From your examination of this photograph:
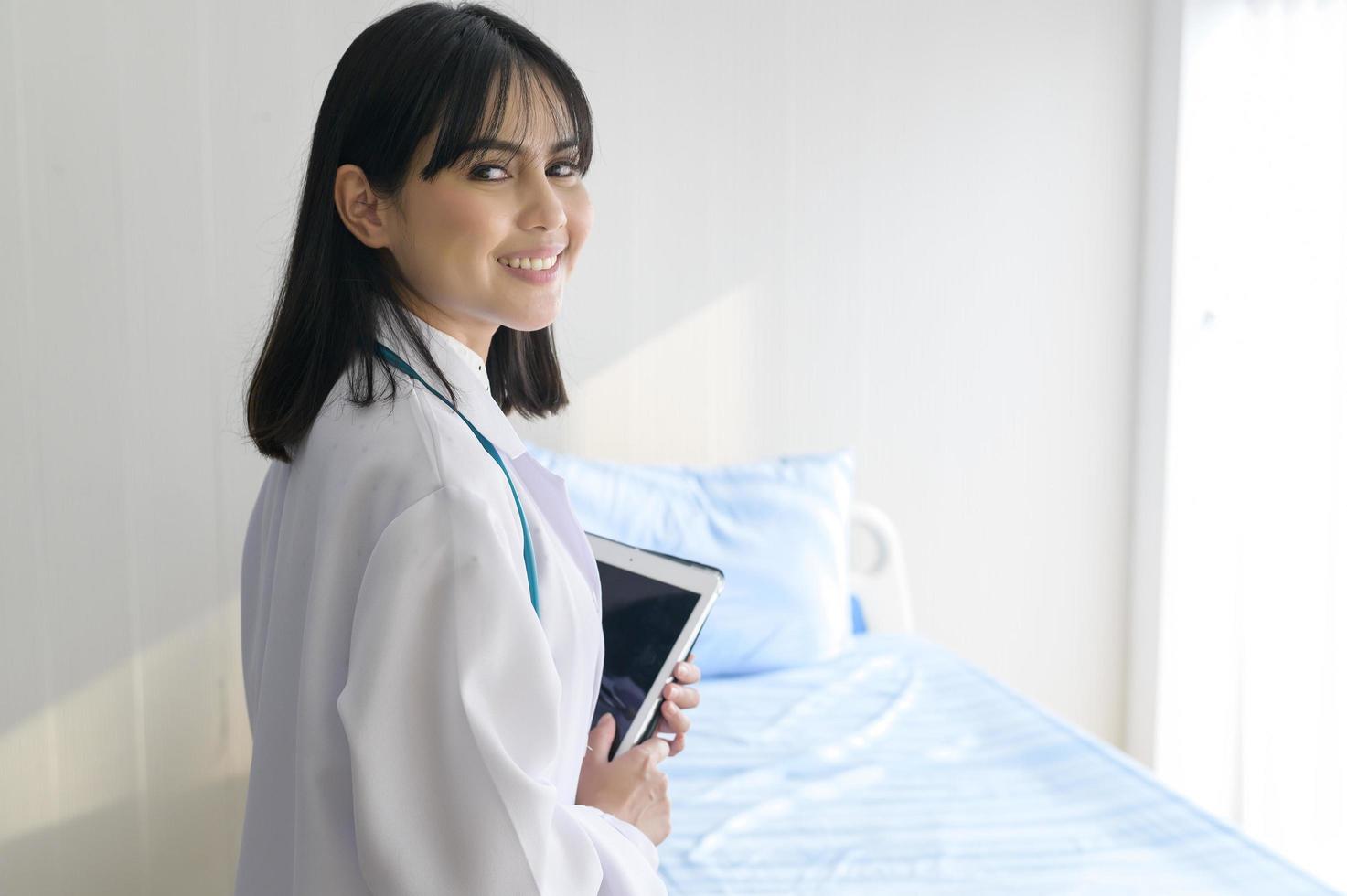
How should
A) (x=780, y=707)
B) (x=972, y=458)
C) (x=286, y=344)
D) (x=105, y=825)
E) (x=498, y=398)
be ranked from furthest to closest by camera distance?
(x=972, y=458), (x=105, y=825), (x=780, y=707), (x=498, y=398), (x=286, y=344)

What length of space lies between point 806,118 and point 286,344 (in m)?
1.64

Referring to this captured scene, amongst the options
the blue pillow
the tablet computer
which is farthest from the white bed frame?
the tablet computer

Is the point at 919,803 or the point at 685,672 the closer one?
the point at 685,672

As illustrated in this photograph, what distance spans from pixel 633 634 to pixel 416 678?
432mm

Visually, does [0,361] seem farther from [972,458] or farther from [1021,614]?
[1021,614]

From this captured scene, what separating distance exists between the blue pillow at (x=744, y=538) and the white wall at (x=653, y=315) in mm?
227

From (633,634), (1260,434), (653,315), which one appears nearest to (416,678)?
(633,634)

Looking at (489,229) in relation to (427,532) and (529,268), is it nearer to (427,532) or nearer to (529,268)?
(529,268)

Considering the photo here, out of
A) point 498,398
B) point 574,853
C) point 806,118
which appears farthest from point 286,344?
point 806,118

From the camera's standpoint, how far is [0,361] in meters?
1.86

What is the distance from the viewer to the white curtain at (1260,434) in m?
2.24

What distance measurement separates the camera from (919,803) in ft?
4.79

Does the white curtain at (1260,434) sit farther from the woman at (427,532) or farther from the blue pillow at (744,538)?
the woman at (427,532)

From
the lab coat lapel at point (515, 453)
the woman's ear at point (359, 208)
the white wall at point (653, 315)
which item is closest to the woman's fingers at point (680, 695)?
the lab coat lapel at point (515, 453)
